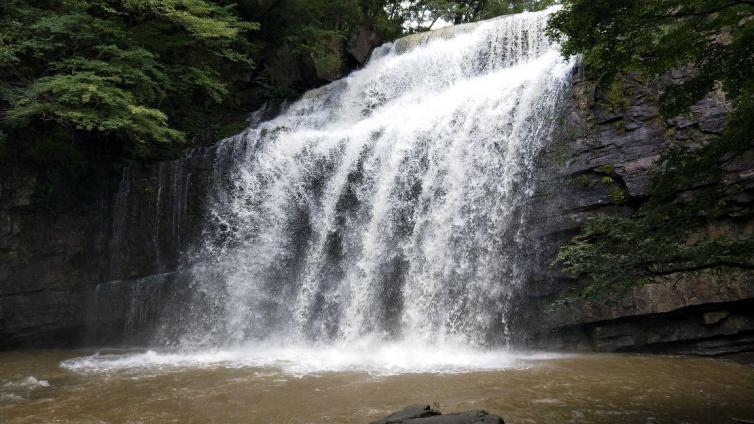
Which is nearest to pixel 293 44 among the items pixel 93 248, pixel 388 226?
pixel 93 248

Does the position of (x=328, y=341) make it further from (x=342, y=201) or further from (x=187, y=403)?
(x=187, y=403)

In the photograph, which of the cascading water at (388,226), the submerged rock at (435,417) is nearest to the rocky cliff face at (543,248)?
the cascading water at (388,226)

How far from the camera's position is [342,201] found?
1330cm

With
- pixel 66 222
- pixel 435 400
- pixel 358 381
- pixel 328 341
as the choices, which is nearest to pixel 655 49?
pixel 435 400

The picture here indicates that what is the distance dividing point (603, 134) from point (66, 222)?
13.5 meters

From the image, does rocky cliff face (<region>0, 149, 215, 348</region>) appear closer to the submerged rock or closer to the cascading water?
the cascading water

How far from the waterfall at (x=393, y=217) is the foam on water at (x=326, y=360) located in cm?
35

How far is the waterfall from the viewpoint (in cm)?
1106

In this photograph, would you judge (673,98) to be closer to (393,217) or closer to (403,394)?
(403,394)

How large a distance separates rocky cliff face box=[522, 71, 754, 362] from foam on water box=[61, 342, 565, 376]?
0.98m

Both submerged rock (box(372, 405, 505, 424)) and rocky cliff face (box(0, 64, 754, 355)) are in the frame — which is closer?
submerged rock (box(372, 405, 505, 424))

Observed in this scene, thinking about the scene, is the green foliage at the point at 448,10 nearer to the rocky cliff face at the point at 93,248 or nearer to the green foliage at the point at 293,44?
the green foliage at the point at 293,44

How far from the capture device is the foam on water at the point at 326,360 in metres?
9.20

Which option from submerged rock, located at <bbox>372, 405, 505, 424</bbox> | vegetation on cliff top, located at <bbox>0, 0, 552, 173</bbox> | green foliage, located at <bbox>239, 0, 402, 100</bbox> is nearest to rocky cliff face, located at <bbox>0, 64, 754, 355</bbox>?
vegetation on cliff top, located at <bbox>0, 0, 552, 173</bbox>
